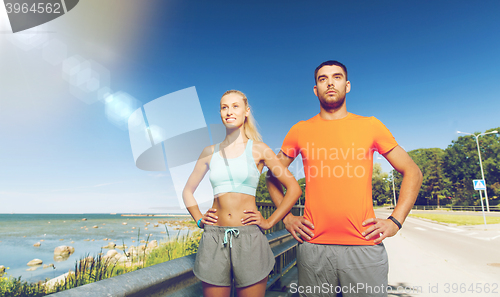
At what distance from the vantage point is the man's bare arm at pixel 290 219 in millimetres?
1896

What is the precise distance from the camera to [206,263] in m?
1.66

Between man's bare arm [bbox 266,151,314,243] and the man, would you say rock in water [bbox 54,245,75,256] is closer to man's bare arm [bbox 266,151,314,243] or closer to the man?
man's bare arm [bbox 266,151,314,243]

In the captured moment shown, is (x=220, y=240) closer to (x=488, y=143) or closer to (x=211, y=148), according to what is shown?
(x=211, y=148)

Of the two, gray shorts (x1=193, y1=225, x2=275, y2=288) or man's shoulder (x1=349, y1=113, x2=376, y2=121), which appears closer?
gray shorts (x1=193, y1=225, x2=275, y2=288)

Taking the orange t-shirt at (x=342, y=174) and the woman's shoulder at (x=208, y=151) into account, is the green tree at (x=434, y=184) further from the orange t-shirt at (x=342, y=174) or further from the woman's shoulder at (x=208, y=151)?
the woman's shoulder at (x=208, y=151)

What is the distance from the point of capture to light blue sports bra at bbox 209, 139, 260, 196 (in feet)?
5.99

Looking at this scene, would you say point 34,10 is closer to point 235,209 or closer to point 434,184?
point 235,209

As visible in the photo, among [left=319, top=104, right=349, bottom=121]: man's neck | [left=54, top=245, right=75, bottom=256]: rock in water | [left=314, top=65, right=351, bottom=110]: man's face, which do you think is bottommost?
[left=54, top=245, right=75, bottom=256]: rock in water

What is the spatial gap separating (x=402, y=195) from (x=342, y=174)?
489mm

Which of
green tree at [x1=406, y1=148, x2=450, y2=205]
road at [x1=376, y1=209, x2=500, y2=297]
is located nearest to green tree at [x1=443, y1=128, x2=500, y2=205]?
green tree at [x1=406, y1=148, x2=450, y2=205]

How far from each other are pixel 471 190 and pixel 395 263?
184ft

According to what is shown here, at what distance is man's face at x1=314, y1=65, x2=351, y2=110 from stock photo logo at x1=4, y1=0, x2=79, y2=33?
10.8 ft

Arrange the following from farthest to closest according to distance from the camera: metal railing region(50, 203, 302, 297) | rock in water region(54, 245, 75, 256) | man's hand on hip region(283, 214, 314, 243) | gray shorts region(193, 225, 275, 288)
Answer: rock in water region(54, 245, 75, 256)
man's hand on hip region(283, 214, 314, 243)
gray shorts region(193, 225, 275, 288)
metal railing region(50, 203, 302, 297)

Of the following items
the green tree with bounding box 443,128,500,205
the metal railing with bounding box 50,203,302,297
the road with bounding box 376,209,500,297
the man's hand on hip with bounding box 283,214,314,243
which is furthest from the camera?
the green tree with bounding box 443,128,500,205
